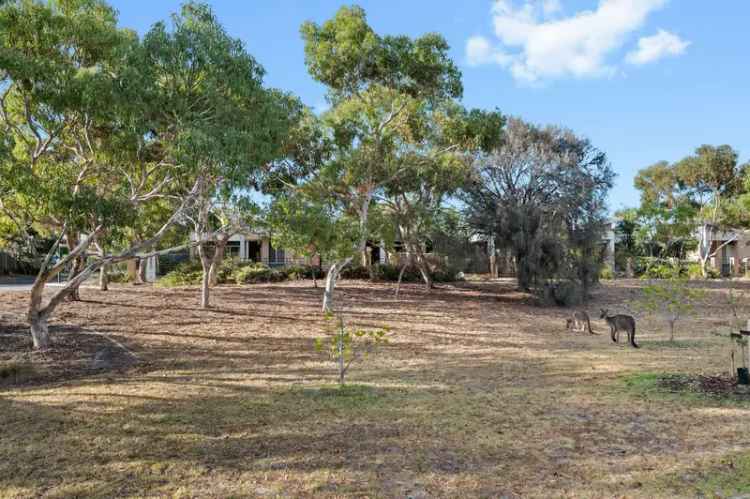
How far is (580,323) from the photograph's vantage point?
13.6 m

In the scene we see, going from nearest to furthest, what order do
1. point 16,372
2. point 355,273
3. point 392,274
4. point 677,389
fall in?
point 677,389
point 16,372
point 392,274
point 355,273

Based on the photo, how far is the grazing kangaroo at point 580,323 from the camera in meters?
12.7

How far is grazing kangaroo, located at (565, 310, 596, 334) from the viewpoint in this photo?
41.8ft

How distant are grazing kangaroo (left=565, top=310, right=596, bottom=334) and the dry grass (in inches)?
59.7

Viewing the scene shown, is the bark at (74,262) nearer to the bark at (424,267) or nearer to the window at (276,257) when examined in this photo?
the bark at (424,267)

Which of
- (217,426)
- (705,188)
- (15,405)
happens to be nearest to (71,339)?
(15,405)

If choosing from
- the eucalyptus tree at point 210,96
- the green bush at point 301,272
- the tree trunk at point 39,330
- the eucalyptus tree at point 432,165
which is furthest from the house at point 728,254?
the tree trunk at point 39,330

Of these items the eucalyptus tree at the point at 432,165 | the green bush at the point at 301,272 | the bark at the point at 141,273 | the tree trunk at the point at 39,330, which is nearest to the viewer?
the tree trunk at the point at 39,330

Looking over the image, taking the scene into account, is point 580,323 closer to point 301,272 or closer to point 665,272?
point 665,272

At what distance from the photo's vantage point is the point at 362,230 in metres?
13.6

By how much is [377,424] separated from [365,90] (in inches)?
448

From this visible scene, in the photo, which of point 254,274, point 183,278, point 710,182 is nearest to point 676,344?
point 254,274

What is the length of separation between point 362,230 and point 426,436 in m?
8.85

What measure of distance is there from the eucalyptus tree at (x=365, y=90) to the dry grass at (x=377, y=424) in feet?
17.2
